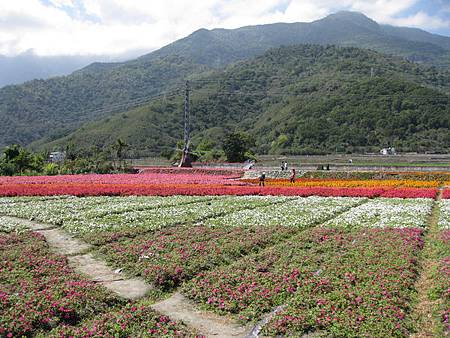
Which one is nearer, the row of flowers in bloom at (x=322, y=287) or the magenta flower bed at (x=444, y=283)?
the row of flowers in bloom at (x=322, y=287)

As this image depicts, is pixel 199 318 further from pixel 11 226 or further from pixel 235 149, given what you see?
pixel 235 149

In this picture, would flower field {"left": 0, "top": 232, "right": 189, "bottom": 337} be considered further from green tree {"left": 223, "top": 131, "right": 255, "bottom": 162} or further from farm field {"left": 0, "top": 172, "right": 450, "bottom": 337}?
green tree {"left": 223, "top": 131, "right": 255, "bottom": 162}

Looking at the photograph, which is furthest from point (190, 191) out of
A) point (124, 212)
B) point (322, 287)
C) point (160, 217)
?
point (322, 287)

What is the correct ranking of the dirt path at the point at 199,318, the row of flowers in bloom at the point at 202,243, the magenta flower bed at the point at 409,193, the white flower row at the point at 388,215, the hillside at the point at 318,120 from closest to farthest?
the dirt path at the point at 199,318, the row of flowers in bloom at the point at 202,243, the white flower row at the point at 388,215, the magenta flower bed at the point at 409,193, the hillside at the point at 318,120

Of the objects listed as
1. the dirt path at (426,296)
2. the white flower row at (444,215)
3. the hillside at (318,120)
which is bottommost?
the white flower row at (444,215)

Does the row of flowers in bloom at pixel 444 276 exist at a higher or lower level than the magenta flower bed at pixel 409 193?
higher

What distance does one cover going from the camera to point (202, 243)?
1520 centimetres

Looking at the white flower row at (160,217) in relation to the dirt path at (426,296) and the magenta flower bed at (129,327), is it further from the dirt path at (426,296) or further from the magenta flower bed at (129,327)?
the dirt path at (426,296)

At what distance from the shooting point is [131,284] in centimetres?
1157

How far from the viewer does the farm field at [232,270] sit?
894 centimetres

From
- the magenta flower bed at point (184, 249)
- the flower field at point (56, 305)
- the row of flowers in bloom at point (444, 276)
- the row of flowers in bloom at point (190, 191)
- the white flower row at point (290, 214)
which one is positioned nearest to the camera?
the flower field at point (56, 305)

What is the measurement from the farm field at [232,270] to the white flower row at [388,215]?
0.09 m

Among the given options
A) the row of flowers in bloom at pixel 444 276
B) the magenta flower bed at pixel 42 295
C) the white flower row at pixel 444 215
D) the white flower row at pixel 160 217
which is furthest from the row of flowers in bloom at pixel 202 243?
the row of flowers in bloom at pixel 444 276

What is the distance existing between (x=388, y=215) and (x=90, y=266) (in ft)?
47.8
